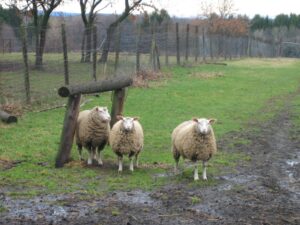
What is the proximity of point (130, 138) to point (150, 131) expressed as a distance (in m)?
3.58

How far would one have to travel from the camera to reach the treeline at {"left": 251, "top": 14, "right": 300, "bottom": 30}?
87500 millimetres

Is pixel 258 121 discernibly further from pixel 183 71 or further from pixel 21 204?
pixel 183 71

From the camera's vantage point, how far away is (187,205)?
7090 mm

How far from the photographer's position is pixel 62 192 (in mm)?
7531

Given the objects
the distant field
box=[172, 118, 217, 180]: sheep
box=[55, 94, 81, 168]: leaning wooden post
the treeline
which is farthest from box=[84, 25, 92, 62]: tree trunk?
the treeline

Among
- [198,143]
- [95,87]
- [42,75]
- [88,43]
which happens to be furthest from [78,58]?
[198,143]

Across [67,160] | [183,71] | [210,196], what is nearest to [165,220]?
[210,196]

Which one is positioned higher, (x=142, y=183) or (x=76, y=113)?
(x=76, y=113)

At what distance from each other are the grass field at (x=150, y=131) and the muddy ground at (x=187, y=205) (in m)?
0.37

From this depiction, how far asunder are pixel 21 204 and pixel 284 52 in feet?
212

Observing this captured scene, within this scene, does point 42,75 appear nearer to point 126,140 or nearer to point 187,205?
point 126,140

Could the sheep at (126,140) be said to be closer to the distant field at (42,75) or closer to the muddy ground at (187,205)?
the muddy ground at (187,205)

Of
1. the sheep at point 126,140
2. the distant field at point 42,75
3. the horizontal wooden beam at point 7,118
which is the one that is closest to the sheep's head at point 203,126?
the sheep at point 126,140

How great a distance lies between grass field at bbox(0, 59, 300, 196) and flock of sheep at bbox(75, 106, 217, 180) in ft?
0.99
